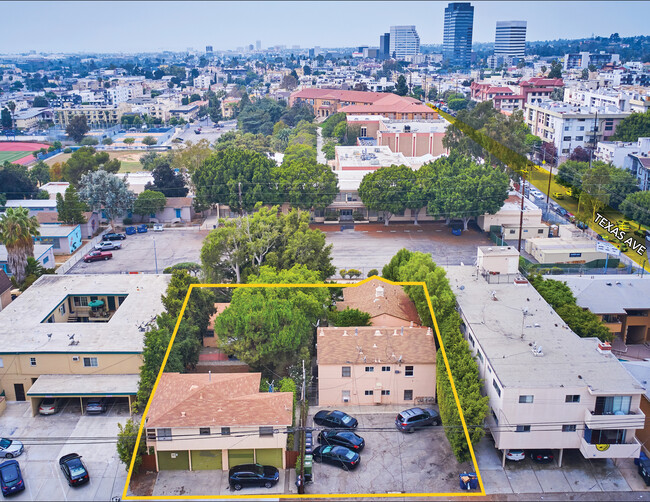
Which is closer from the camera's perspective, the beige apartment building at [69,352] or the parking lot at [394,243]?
the beige apartment building at [69,352]

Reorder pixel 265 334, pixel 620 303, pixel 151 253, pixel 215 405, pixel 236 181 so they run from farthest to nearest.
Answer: pixel 236 181 → pixel 151 253 → pixel 620 303 → pixel 265 334 → pixel 215 405

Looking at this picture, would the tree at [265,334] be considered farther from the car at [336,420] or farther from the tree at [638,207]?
the tree at [638,207]

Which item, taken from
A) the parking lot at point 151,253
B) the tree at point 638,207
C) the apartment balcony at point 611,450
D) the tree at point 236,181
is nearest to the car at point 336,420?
the apartment balcony at point 611,450

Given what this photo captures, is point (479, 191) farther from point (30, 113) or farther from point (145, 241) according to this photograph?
point (30, 113)

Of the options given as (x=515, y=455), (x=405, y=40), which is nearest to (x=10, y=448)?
(x=515, y=455)

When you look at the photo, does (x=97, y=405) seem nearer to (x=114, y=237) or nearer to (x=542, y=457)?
(x=542, y=457)

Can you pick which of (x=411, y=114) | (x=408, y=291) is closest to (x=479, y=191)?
Answer: (x=408, y=291)
